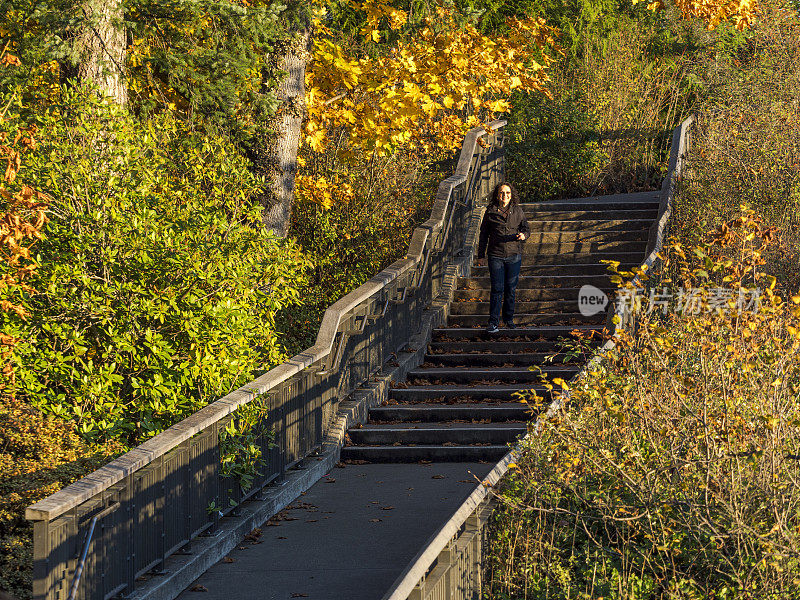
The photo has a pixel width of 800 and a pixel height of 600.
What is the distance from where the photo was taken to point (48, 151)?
9.38 m

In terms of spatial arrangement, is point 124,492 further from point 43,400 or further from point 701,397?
point 701,397

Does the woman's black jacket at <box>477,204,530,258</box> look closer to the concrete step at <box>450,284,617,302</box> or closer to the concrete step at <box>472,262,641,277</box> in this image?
the concrete step at <box>450,284,617,302</box>

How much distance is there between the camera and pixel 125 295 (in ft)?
29.2


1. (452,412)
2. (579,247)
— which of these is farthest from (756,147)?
(452,412)

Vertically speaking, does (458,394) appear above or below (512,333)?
below

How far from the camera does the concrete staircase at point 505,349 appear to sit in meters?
10.5

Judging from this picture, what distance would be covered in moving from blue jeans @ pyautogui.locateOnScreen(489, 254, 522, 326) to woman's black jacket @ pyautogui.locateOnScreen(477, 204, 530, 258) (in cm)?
9

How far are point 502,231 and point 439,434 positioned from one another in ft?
11.7

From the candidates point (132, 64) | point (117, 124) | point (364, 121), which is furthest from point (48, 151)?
point (364, 121)

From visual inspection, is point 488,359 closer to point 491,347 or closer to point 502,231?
point 491,347

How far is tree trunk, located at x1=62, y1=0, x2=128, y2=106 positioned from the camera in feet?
34.5

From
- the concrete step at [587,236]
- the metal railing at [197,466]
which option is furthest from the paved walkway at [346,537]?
the concrete step at [587,236]

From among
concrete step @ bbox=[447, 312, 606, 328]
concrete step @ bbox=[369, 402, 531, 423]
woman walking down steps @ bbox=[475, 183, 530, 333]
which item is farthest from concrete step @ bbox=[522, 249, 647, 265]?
concrete step @ bbox=[369, 402, 531, 423]

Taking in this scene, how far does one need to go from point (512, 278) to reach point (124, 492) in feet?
25.2
